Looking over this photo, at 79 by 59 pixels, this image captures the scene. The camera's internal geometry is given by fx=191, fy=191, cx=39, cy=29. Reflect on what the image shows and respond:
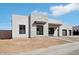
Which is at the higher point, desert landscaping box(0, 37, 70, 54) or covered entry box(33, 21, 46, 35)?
covered entry box(33, 21, 46, 35)

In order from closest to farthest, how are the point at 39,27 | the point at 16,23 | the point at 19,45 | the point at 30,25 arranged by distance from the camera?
1. the point at 19,45
2. the point at 16,23
3. the point at 30,25
4. the point at 39,27

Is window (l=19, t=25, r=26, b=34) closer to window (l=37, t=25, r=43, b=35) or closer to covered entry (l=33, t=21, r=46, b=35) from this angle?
covered entry (l=33, t=21, r=46, b=35)

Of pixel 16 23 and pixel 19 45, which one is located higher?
pixel 16 23

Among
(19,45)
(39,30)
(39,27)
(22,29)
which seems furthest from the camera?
(39,27)

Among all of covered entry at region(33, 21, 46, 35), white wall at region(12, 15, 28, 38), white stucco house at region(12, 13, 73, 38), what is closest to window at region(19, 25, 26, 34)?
white stucco house at region(12, 13, 73, 38)

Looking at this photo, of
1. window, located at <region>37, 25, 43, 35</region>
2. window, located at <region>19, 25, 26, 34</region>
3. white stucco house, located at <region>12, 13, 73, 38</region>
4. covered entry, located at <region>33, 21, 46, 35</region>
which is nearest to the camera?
white stucco house, located at <region>12, 13, 73, 38</region>

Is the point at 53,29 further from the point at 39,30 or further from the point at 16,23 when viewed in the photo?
the point at 16,23

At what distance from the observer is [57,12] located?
39.7 metres

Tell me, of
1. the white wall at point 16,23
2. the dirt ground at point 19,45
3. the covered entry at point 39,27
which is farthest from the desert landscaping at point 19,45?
the covered entry at point 39,27

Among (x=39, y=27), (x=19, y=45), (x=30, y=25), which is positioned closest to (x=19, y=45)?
(x=19, y=45)

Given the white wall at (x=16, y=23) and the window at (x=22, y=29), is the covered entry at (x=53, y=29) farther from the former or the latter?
the white wall at (x=16, y=23)
